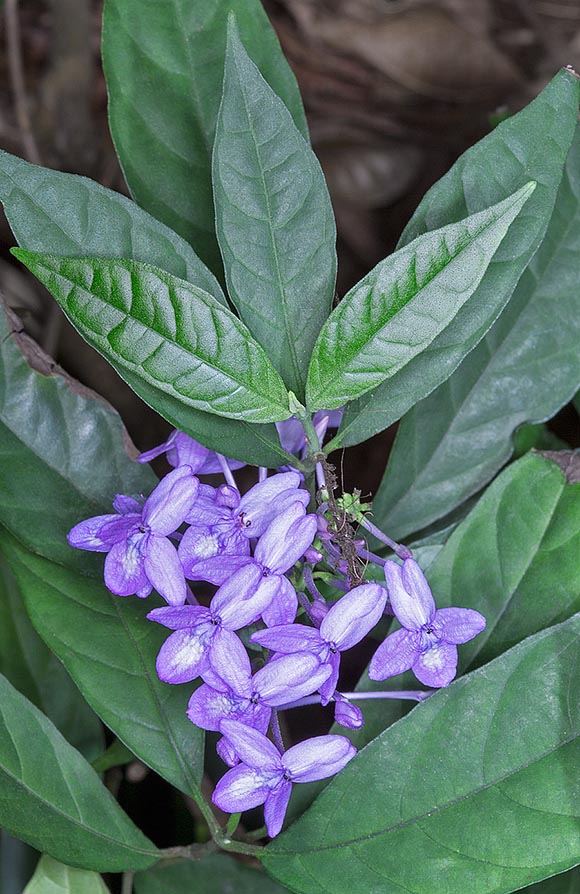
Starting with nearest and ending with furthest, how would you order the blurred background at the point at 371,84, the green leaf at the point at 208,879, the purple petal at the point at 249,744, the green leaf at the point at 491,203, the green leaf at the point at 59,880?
the purple petal at the point at 249,744 → the green leaf at the point at 491,203 → the green leaf at the point at 59,880 → the green leaf at the point at 208,879 → the blurred background at the point at 371,84

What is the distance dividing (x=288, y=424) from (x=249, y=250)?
19 cm

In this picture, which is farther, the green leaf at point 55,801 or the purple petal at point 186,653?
the green leaf at point 55,801

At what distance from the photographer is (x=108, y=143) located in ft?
6.66

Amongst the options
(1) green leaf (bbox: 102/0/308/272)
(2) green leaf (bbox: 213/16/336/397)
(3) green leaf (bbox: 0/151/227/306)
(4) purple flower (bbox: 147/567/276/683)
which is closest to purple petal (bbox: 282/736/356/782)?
(4) purple flower (bbox: 147/567/276/683)

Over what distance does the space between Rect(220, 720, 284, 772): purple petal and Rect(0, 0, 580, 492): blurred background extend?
126 cm

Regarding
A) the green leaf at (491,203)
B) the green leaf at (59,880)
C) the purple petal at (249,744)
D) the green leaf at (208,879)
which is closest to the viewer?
the purple petal at (249,744)

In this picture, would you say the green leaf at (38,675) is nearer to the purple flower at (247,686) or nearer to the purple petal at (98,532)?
the purple petal at (98,532)

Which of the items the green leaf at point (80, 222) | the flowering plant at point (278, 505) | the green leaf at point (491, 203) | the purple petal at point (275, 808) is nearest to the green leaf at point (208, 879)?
the flowering plant at point (278, 505)

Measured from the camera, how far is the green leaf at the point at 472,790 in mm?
923

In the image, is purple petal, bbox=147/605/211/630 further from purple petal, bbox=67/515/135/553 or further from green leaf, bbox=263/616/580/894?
green leaf, bbox=263/616/580/894

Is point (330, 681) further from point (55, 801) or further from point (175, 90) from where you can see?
point (175, 90)

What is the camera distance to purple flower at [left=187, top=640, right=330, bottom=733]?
0.85m

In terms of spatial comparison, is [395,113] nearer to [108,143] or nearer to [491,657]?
[108,143]

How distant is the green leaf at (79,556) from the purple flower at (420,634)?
0.29 m
